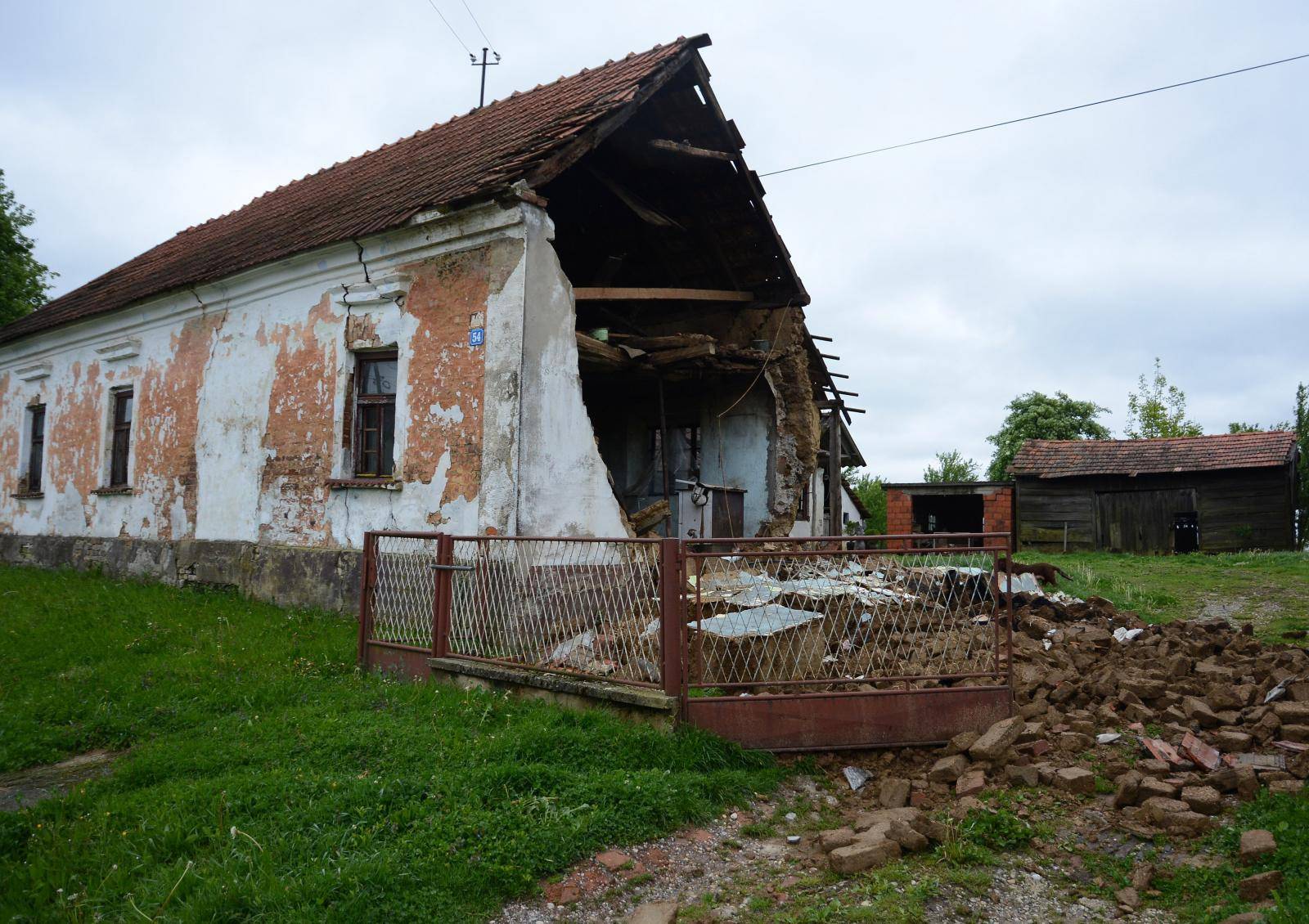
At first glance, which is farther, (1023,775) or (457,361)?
(457,361)

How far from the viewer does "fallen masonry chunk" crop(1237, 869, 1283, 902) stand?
11.1 ft

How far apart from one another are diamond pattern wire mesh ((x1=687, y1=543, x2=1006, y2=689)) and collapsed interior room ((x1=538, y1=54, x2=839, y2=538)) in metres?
4.26

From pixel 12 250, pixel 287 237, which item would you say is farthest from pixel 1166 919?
pixel 12 250

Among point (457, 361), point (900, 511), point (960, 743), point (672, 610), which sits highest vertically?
point (457, 361)

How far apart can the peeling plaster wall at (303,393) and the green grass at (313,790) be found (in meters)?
2.25

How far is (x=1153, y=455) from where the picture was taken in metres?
22.4

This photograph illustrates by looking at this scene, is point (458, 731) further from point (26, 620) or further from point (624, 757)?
point (26, 620)

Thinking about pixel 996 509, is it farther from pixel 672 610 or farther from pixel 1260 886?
pixel 1260 886

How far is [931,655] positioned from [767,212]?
262 inches

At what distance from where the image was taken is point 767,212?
10453mm

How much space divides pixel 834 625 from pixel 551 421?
11.6 ft

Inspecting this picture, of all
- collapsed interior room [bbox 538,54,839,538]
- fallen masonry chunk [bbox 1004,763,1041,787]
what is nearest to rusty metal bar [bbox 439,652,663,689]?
fallen masonry chunk [bbox 1004,763,1041,787]

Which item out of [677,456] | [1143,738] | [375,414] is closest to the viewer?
[1143,738]

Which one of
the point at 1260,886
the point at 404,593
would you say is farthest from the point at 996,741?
the point at 404,593
